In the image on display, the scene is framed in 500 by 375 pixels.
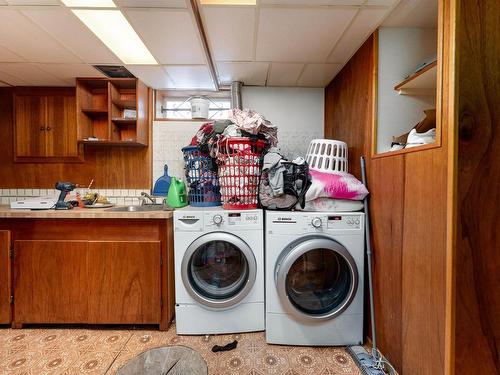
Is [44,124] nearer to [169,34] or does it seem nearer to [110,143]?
[110,143]

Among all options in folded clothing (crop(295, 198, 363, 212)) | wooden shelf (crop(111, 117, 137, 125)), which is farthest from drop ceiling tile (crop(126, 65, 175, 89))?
folded clothing (crop(295, 198, 363, 212))

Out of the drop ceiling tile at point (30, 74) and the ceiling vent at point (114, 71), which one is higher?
the ceiling vent at point (114, 71)

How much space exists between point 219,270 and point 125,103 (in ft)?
6.15

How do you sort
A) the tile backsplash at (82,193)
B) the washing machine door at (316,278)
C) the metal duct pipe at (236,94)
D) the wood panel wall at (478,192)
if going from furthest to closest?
the tile backsplash at (82,193) < the metal duct pipe at (236,94) < the washing machine door at (316,278) < the wood panel wall at (478,192)

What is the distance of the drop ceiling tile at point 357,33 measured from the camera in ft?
4.54

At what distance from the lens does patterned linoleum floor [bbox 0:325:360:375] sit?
1.41 metres

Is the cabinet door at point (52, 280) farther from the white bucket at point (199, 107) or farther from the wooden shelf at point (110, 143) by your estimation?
the white bucket at point (199, 107)

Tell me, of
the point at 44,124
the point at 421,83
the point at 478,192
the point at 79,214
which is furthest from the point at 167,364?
the point at 44,124

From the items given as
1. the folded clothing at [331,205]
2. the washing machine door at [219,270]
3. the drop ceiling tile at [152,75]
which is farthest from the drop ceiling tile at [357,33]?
the washing machine door at [219,270]

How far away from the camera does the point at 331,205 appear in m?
1.60

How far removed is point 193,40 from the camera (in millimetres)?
1612

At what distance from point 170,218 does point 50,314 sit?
110cm

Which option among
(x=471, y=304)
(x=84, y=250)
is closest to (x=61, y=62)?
(x=84, y=250)

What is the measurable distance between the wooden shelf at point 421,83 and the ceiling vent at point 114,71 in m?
2.19
